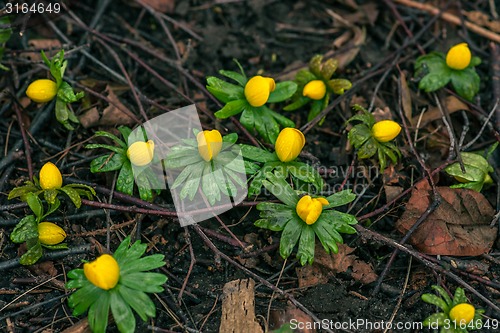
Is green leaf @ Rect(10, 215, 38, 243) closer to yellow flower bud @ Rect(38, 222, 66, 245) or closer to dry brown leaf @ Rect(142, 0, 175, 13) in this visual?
yellow flower bud @ Rect(38, 222, 66, 245)

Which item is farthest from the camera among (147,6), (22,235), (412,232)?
(147,6)

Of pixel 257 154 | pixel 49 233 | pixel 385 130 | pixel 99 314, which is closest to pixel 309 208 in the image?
pixel 257 154

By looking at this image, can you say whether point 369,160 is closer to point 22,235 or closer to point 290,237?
point 290,237

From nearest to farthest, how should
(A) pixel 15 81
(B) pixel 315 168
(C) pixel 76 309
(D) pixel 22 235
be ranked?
1. (C) pixel 76 309
2. (D) pixel 22 235
3. (B) pixel 315 168
4. (A) pixel 15 81

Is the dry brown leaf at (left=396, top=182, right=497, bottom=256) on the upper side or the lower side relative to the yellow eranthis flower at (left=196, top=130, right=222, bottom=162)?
lower

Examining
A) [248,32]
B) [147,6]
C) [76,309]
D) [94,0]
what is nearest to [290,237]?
[76,309]

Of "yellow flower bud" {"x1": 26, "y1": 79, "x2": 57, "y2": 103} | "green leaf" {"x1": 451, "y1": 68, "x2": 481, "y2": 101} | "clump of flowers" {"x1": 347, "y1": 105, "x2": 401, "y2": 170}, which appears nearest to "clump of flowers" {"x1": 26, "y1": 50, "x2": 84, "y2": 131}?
"yellow flower bud" {"x1": 26, "y1": 79, "x2": 57, "y2": 103}

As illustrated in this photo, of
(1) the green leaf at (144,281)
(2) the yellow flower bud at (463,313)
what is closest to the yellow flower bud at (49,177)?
(1) the green leaf at (144,281)

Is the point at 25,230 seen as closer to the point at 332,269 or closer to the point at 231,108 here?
the point at 231,108
